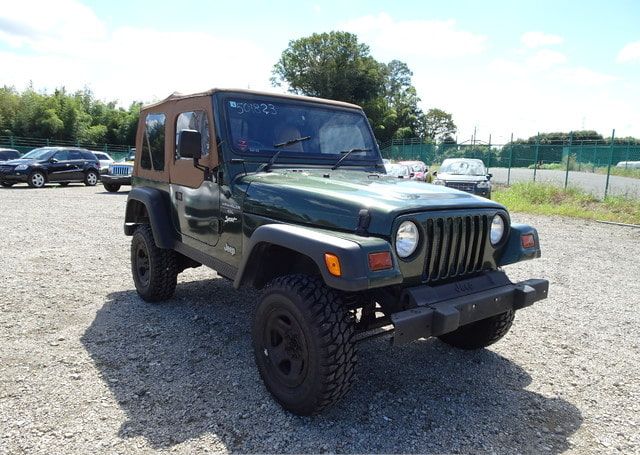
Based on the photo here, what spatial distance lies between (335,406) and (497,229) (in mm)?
1604

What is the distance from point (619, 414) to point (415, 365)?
1.35 meters

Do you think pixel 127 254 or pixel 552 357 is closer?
pixel 552 357

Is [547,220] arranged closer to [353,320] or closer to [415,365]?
[415,365]

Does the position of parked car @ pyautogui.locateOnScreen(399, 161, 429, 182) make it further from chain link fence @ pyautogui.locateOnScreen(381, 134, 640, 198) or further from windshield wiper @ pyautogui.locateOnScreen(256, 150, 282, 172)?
windshield wiper @ pyautogui.locateOnScreen(256, 150, 282, 172)

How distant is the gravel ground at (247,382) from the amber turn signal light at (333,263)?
1.00m

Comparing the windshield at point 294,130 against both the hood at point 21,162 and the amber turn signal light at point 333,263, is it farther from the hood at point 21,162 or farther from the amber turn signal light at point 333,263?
the hood at point 21,162

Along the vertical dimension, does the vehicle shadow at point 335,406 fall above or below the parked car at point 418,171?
below

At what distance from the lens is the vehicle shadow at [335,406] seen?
276 cm

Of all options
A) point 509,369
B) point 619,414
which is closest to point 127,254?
point 509,369

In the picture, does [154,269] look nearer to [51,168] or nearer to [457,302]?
[457,302]

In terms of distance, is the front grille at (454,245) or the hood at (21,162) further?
the hood at (21,162)

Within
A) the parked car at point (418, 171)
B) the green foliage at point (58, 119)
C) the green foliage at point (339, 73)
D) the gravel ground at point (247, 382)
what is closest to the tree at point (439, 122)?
the green foliage at point (339, 73)

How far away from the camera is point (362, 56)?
58.0 metres

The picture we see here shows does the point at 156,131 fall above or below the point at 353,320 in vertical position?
above
